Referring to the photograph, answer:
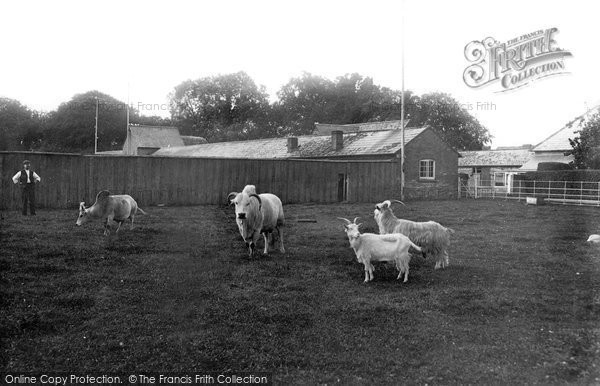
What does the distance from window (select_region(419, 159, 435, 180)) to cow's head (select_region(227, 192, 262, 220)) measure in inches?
1034

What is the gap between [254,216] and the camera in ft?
38.5

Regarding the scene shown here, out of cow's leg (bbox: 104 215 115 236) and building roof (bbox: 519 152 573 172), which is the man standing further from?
building roof (bbox: 519 152 573 172)

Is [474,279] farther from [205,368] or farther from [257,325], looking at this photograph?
[205,368]

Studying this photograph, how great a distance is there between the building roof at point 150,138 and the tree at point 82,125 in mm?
20125

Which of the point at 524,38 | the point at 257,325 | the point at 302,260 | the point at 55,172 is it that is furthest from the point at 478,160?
the point at 257,325

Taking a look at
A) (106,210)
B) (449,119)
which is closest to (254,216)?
(106,210)

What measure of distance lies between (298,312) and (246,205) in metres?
4.50

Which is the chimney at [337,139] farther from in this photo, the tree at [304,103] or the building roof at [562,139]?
the tree at [304,103]

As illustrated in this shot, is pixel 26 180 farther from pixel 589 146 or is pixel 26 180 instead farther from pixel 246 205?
pixel 589 146

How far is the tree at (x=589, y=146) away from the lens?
114 feet

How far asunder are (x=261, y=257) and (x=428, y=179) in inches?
1059

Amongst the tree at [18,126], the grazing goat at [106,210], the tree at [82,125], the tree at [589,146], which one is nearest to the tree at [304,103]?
the tree at [82,125]

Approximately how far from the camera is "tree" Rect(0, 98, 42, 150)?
86250mm

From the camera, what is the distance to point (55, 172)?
2317 cm
